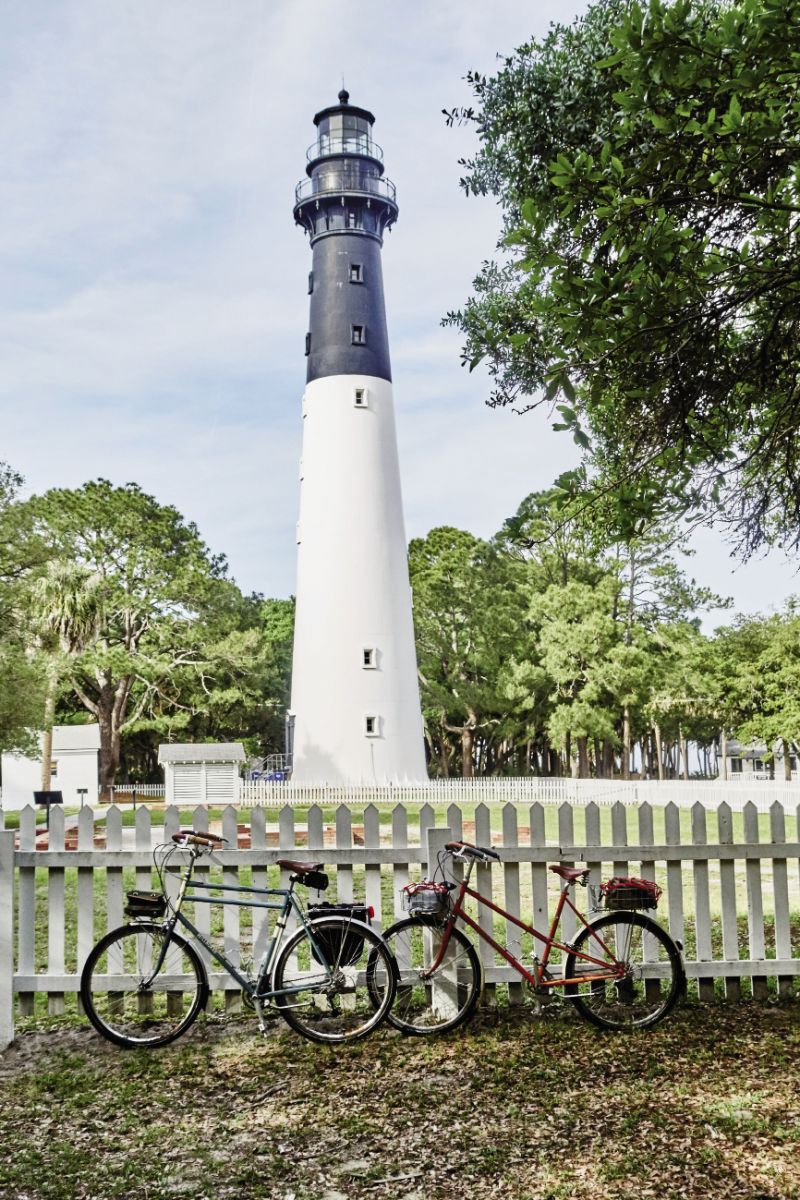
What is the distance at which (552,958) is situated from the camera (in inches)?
220

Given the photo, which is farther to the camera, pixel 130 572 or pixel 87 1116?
pixel 130 572

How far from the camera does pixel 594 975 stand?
17.7 feet

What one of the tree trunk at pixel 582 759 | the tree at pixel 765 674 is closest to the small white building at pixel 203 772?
the tree trunk at pixel 582 759

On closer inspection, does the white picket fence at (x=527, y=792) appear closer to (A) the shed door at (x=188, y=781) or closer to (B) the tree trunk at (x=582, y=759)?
(A) the shed door at (x=188, y=781)

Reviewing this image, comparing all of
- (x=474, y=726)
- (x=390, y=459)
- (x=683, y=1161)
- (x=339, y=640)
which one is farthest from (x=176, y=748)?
(x=683, y=1161)

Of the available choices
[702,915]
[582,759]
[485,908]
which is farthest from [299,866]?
[582,759]

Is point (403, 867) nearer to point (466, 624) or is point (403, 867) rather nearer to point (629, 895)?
point (629, 895)

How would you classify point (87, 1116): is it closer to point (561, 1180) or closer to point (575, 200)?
point (561, 1180)

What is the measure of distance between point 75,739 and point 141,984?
25.9 metres

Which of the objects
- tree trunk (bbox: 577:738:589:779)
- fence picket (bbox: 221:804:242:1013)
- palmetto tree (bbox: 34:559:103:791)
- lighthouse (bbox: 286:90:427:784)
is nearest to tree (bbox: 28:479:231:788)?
palmetto tree (bbox: 34:559:103:791)

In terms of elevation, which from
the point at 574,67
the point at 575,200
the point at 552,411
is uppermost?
the point at 574,67

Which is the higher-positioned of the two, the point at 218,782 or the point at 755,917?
the point at 755,917

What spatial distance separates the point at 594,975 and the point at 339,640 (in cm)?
2098

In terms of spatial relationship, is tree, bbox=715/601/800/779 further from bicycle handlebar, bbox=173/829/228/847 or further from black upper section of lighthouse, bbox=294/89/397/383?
bicycle handlebar, bbox=173/829/228/847
